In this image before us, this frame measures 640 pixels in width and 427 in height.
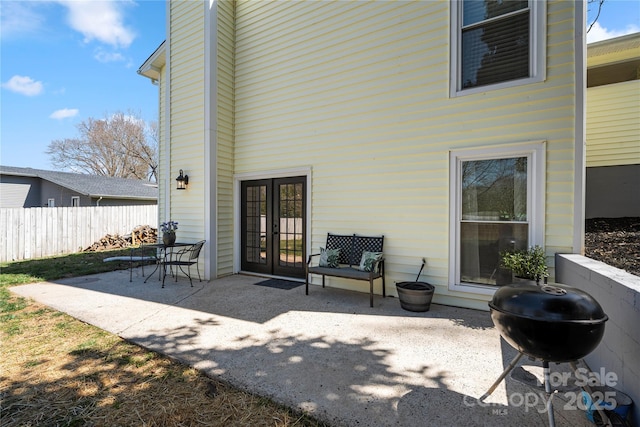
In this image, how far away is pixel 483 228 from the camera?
13.6ft

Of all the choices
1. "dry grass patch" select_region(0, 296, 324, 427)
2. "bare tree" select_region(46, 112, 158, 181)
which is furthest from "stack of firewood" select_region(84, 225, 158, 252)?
"bare tree" select_region(46, 112, 158, 181)

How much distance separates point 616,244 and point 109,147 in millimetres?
28906

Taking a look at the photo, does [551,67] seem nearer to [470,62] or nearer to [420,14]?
[470,62]

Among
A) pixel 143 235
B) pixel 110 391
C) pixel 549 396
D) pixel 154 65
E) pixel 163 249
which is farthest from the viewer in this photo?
pixel 143 235

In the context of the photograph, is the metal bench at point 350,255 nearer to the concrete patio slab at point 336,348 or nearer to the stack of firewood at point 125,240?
the concrete patio slab at point 336,348

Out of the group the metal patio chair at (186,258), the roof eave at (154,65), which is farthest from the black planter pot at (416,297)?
the roof eave at (154,65)

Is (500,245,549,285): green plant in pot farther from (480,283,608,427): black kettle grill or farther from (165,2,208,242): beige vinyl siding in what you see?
(165,2,208,242): beige vinyl siding

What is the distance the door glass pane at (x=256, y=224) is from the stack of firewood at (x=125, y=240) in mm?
7950

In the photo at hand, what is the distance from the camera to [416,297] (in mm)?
4016

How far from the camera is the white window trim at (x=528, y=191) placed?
3760 millimetres

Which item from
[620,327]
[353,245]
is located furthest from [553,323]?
[353,245]

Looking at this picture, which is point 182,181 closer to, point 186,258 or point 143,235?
point 186,258

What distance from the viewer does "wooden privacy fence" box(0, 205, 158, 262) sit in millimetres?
8680

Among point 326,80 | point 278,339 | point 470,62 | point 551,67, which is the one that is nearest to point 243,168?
point 326,80
